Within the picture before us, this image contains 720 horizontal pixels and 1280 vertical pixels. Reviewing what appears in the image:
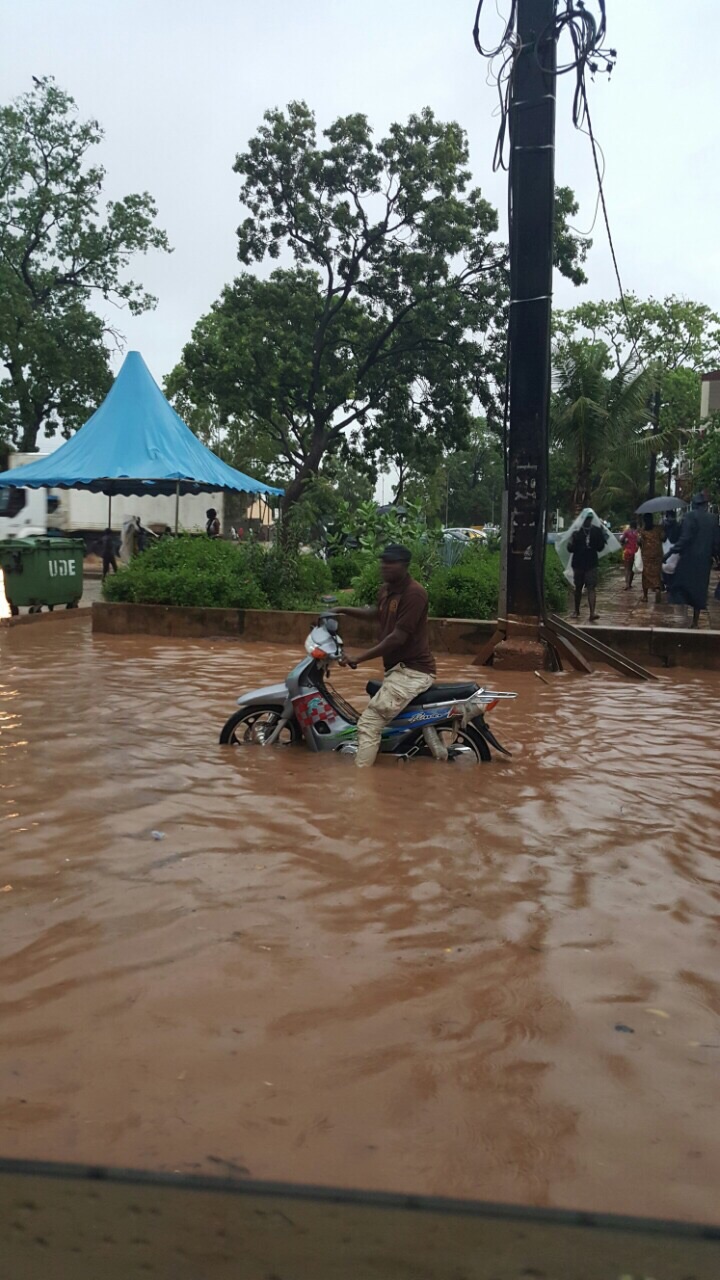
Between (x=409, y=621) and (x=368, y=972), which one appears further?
(x=409, y=621)

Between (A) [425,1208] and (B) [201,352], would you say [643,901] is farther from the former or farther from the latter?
(B) [201,352]

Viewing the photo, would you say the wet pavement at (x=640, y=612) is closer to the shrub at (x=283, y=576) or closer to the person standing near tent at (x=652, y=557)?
the person standing near tent at (x=652, y=557)

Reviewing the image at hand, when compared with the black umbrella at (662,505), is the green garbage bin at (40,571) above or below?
below

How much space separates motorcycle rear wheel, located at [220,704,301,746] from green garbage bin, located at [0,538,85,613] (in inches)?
414

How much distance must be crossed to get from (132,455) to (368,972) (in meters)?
19.8

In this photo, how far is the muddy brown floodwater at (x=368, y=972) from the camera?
110 inches

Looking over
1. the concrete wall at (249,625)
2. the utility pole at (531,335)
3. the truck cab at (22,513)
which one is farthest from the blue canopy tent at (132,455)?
the utility pole at (531,335)

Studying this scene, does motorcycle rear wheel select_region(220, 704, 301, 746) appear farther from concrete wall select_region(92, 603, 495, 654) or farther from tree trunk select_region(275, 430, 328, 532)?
tree trunk select_region(275, 430, 328, 532)

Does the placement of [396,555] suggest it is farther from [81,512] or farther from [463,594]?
[81,512]

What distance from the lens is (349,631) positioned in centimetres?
1412

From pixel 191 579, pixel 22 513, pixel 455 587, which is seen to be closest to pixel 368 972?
pixel 455 587

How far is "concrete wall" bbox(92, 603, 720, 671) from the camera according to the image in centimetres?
1275

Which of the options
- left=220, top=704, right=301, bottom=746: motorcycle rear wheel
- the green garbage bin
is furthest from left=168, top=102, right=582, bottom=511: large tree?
left=220, top=704, right=301, bottom=746: motorcycle rear wheel

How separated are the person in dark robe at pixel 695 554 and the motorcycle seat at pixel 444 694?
9036 millimetres
